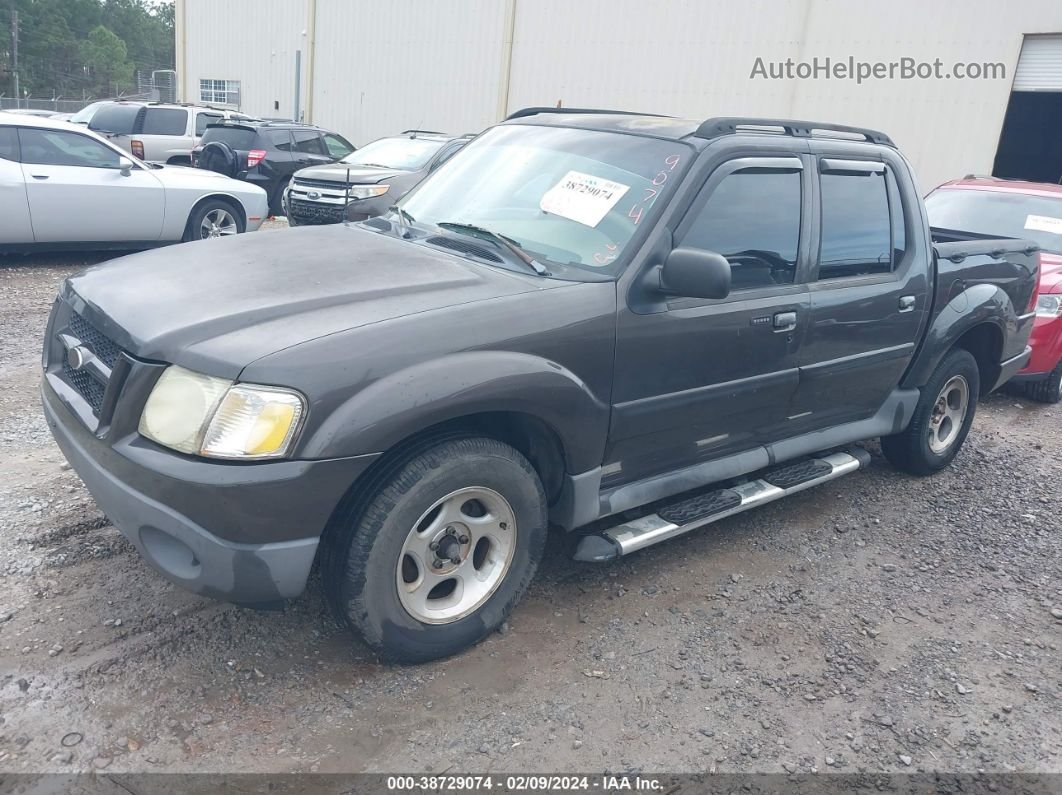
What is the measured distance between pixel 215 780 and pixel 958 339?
4.52 metres

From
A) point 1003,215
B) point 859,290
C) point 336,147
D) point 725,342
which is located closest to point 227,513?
point 725,342

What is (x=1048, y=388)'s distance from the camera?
23.6ft

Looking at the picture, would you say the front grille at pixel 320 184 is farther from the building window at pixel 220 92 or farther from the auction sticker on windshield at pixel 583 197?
the building window at pixel 220 92

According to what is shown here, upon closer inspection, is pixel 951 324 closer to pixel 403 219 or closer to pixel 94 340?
pixel 403 219

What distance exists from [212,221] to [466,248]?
7606 mm

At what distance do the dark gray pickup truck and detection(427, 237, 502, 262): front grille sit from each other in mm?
13

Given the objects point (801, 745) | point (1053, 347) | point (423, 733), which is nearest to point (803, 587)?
point (801, 745)

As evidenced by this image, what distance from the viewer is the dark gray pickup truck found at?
2.60 metres

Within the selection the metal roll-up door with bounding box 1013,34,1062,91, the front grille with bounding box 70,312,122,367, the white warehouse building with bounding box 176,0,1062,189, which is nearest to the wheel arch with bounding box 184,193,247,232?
the white warehouse building with bounding box 176,0,1062,189

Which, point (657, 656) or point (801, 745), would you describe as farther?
point (657, 656)

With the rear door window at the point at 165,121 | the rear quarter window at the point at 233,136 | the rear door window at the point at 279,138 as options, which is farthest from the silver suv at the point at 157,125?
the rear door window at the point at 279,138

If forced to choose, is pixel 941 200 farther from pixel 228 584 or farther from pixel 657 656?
pixel 228 584

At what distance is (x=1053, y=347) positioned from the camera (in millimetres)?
6828

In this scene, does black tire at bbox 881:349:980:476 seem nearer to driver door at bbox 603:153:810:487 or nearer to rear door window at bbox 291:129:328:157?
driver door at bbox 603:153:810:487
